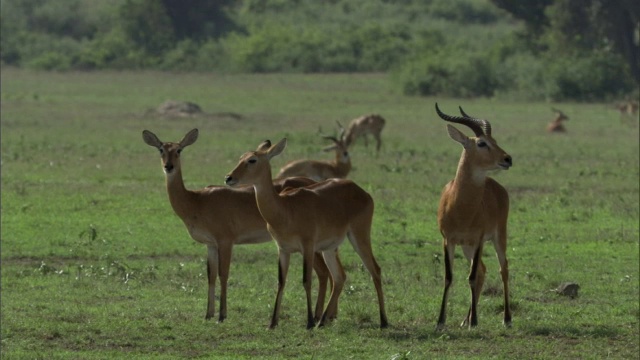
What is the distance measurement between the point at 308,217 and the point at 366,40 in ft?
148

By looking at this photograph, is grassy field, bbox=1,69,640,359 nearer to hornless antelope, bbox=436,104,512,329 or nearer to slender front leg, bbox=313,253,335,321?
slender front leg, bbox=313,253,335,321

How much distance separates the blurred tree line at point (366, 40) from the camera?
44688mm

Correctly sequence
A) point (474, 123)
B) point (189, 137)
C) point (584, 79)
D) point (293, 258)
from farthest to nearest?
point (584, 79), point (293, 258), point (189, 137), point (474, 123)

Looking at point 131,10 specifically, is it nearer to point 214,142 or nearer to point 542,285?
point 214,142

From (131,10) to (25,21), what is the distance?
19.8 feet

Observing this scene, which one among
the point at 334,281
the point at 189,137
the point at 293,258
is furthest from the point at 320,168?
the point at 334,281

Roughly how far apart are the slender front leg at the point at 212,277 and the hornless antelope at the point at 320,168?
23.0 ft

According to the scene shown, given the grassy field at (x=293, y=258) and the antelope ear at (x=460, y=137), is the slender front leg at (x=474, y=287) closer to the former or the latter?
the grassy field at (x=293, y=258)

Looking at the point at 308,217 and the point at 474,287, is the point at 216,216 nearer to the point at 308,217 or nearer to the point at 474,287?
the point at 308,217

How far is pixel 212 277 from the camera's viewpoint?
1140 centimetres

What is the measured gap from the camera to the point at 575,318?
11281mm

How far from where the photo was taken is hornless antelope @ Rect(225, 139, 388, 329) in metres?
10.6

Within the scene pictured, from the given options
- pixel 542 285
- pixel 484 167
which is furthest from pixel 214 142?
pixel 484 167

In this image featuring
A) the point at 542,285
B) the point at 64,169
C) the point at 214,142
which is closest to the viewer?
the point at 542,285
